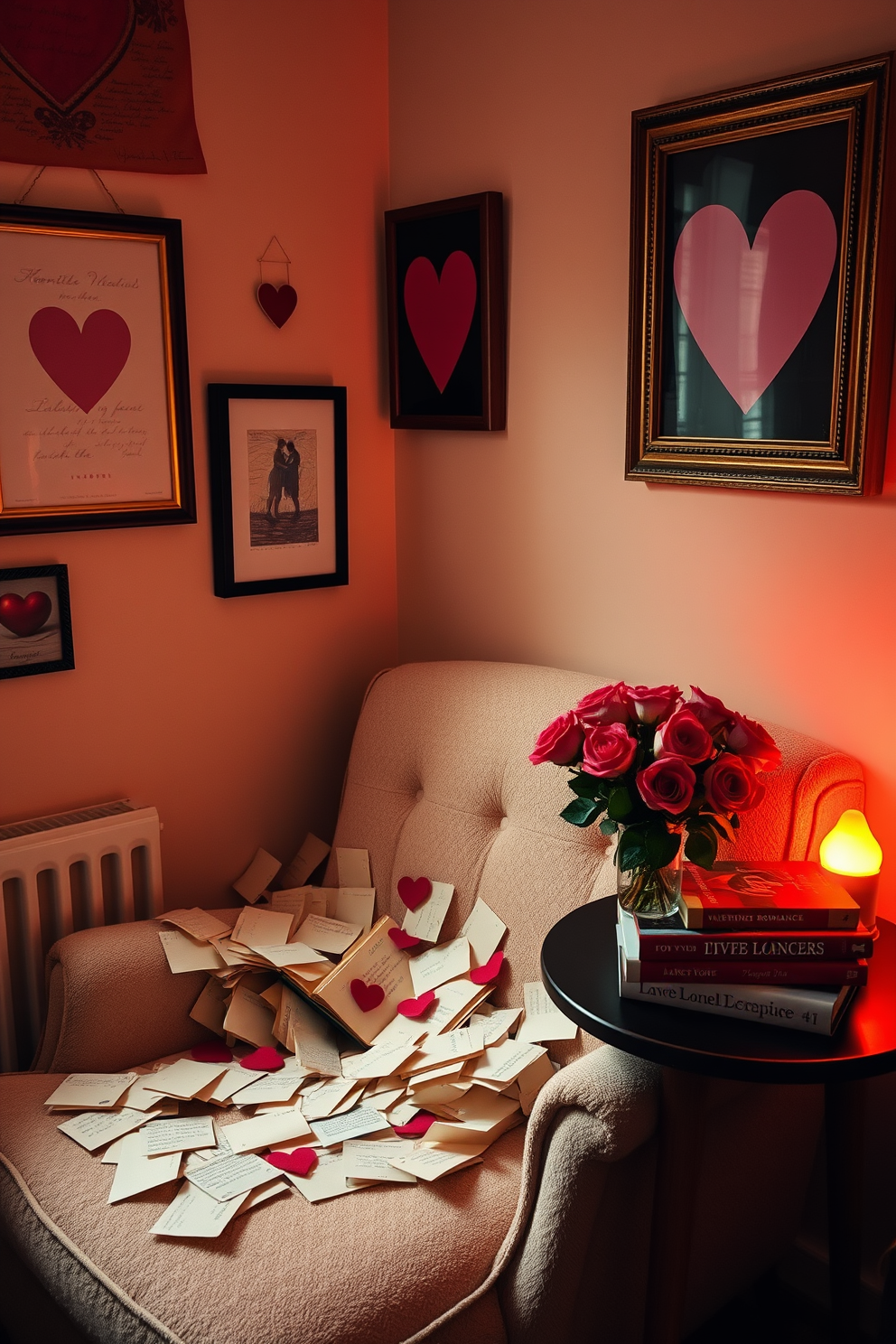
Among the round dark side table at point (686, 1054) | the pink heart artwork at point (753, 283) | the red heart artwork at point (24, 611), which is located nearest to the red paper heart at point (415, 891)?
the round dark side table at point (686, 1054)

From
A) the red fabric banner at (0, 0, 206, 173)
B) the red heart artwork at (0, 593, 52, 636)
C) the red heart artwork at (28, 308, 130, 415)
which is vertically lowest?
the red heart artwork at (0, 593, 52, 636)

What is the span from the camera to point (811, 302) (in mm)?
1633

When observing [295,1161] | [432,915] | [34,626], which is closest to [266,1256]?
[295,1161]

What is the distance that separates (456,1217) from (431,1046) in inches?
12.8

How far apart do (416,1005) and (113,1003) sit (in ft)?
1.59

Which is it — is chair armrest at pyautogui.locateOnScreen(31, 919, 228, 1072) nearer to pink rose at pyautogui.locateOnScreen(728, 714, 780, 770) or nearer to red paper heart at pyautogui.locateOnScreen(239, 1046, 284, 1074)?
red paper heart at pyautogui.locateOnScreen(239, 1046, 284, 1074)

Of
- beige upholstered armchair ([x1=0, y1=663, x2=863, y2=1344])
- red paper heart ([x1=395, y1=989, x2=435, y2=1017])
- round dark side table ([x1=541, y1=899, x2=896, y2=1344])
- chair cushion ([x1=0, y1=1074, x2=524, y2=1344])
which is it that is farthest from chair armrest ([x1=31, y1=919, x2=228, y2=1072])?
round dark side table ([x1=541, y1=899, x2=896, y2=1344])

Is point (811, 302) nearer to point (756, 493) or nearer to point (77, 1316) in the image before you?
point (756, 493)

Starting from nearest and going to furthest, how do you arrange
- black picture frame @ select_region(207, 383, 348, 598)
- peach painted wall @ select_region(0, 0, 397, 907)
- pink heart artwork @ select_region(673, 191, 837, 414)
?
pink heart artwork @ select_region(673, 191, 837, 414) < peach painted wall @ select_region(0, 0, 397, 907) < black picture frame @ select_region(207, 383, 348, 598)

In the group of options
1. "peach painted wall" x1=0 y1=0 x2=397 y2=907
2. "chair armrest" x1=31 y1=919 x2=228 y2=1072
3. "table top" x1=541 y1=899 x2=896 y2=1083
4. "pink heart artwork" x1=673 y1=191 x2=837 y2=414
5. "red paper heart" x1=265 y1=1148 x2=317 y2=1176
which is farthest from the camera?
"peach painted wall" x1=0 y1=0 x2=397 y2=907

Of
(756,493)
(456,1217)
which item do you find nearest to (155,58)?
(756,493)

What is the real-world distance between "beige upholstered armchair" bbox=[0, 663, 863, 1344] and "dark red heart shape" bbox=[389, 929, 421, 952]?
0.25 ft

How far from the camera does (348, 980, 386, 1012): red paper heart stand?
6.09 feet

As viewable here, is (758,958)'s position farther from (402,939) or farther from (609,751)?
(402,939)
